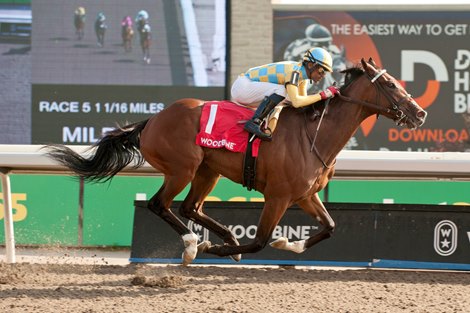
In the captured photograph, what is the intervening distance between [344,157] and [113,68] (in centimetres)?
635

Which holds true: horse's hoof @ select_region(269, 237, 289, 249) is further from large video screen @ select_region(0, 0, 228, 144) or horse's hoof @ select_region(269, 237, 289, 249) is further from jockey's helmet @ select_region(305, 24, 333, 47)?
jockey's helmet @ select_region(305, 24, 333, 47)

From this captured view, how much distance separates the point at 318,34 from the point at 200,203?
711cm

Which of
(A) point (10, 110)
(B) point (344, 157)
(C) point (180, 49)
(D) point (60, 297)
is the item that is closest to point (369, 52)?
(C) point (180, 49)

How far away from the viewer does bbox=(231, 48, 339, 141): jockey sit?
581 centimetres

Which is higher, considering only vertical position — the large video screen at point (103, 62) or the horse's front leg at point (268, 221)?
the large video screen at point (103, 62)

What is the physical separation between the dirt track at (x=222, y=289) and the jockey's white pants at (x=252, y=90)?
1.30 meters

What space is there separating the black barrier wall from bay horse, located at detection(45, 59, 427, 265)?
88 centimetres

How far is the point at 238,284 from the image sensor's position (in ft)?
19.9

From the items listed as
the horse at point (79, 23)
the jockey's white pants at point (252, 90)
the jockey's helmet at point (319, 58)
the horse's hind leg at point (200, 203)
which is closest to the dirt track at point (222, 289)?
the horse's hind leg at point (200, 203)

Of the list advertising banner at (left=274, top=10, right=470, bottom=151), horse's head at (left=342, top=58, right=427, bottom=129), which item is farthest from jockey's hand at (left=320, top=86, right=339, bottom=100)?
advertising banner at (left=274, top=10, right=470, bottom=151)

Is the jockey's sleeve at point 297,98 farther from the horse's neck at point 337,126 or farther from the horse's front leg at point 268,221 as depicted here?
the horse's front leg at point 268,221

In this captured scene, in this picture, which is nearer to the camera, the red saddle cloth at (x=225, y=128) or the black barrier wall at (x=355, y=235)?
the red saddle cloth at (x=225, y=128)

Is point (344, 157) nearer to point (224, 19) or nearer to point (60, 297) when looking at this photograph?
point (60, 297)

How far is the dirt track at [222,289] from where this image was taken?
5188mm
